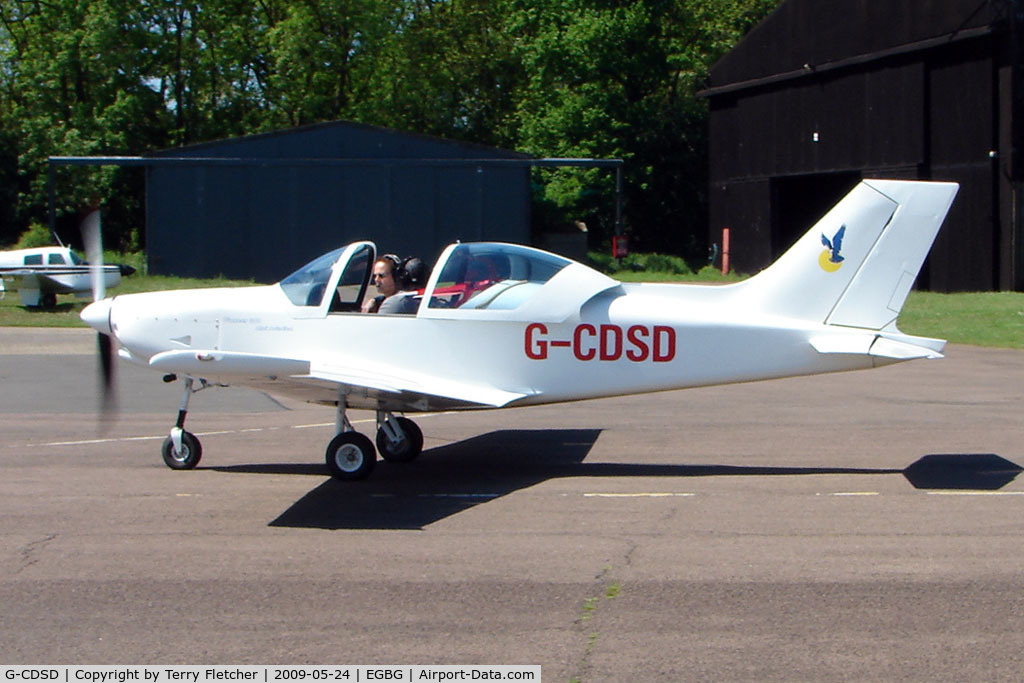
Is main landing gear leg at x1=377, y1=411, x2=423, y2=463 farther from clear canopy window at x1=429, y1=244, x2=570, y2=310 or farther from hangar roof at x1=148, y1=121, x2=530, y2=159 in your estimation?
hangar roof at x1=148, y1=121, x2=530, y2=159

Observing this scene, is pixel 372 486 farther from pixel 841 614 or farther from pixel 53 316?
pixel 53 316

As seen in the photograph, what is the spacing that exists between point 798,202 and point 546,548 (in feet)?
114

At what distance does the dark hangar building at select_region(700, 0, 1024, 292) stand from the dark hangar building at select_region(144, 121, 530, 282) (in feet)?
26.5

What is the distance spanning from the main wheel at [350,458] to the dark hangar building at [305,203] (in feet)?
95.6

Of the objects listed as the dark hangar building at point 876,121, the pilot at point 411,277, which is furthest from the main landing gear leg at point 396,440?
the dark hangar building at point 876,121

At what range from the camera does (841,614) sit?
5754mm

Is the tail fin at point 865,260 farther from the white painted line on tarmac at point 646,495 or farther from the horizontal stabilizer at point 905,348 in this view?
the white painted line on tarmac at point 646,495

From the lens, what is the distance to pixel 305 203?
125ft

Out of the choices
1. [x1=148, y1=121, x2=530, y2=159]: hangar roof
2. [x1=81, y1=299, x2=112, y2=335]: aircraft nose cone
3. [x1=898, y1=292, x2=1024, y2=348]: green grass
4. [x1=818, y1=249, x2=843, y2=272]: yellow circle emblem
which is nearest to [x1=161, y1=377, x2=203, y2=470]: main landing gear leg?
[x1=81, y1=299, x2=112, y2=335]: aircraft nose cone

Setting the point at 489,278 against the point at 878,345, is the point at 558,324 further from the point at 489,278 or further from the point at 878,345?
the point at 878,345

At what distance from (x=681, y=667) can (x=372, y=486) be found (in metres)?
4.49

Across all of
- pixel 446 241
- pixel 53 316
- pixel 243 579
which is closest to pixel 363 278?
pixel 243 579

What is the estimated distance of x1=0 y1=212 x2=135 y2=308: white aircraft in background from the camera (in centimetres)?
2809

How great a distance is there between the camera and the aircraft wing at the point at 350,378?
27.7 feet
